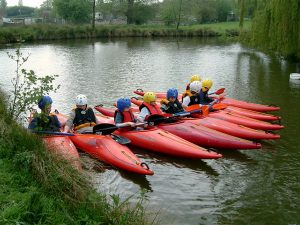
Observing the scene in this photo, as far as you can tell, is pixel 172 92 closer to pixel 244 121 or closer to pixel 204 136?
pixel 204 136

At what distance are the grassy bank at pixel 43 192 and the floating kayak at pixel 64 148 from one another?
330mm

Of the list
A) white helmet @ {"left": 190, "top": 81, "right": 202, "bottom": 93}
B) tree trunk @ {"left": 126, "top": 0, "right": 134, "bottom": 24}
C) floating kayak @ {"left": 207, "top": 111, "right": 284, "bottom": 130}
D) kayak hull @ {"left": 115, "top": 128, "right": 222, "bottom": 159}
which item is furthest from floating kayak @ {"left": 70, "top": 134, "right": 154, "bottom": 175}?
tree trunk @ {"left": 126, "top": 0, "right": 134, "bottom": 24}

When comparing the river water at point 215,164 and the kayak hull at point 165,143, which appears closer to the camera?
the river water at point 215,164

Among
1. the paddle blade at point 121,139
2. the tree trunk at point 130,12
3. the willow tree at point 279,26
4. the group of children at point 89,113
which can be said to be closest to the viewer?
the group of children at point 89,113

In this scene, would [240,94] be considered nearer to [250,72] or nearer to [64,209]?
[250,72]

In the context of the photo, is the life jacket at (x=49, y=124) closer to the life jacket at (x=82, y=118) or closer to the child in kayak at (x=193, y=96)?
the life jacket at (x=82, y=118)

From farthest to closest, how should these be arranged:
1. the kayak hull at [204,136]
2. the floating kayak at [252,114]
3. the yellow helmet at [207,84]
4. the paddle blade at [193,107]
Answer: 1. the yellow helmet at [207,84]
2. the floating kayak at [252,114]
3. the paddle blade at [193,107]
4. the kayak hull at [204,136]

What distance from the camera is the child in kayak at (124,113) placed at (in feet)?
29.6

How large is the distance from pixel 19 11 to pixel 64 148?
91563mm

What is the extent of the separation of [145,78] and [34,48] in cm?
1708

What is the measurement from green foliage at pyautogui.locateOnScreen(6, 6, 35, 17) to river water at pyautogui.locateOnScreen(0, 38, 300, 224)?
7407 cm

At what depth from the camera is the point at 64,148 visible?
7.52 metres

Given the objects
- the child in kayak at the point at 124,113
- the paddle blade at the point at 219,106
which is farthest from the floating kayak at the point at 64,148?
the paddle blade at the point at 219,106

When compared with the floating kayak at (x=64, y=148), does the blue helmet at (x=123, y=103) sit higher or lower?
higher
